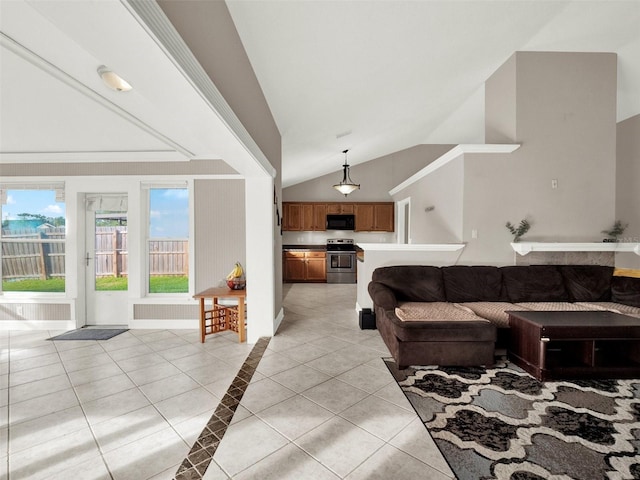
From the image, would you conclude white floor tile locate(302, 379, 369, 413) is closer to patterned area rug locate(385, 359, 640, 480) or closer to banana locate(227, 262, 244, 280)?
patterned area rug locate(385, 359, 640, 480)

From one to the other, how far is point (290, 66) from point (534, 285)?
3.62 meters

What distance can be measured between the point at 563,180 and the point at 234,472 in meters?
4.73

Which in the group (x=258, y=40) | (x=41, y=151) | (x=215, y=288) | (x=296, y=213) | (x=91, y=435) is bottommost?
(x=91, y=435)

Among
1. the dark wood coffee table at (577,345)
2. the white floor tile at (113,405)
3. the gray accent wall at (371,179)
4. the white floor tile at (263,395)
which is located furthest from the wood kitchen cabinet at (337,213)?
the white floor tile at (113,405)

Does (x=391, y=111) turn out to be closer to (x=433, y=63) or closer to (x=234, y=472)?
(x=433, y=63)

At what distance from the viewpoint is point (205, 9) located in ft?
5.11

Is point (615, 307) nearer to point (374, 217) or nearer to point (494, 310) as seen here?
point (494, 310)

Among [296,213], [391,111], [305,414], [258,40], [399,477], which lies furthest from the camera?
[296,213]

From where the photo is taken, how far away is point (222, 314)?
3932 millimetres

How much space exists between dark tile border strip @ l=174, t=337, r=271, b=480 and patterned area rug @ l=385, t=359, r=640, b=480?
1300 millimetres

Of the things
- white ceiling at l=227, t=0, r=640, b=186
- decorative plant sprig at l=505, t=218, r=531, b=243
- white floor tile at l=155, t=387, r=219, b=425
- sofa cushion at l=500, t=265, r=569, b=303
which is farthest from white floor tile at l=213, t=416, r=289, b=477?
decorative plant sprig at l=505, t=218, r=531, b=243

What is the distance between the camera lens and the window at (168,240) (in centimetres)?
418

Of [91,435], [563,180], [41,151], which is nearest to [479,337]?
[563,180]

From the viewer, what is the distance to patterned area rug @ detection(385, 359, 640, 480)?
1.58 m
